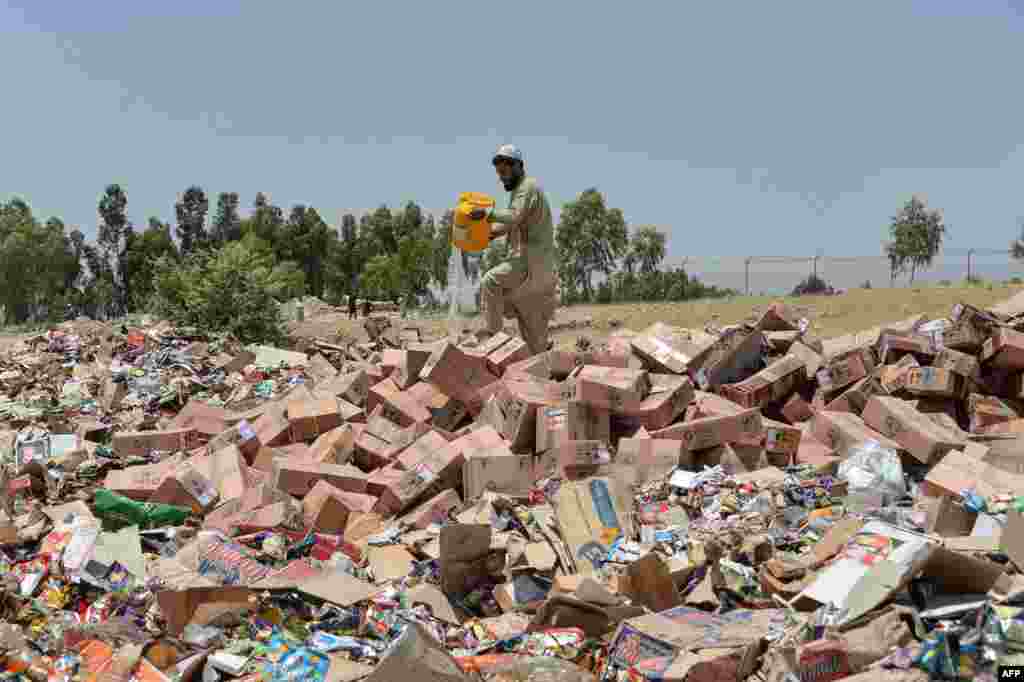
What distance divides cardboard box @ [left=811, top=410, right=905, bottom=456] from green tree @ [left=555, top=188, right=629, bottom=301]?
2594 centimetres

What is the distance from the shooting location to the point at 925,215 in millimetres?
31203

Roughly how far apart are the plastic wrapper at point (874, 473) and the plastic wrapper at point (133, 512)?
12.9 feet

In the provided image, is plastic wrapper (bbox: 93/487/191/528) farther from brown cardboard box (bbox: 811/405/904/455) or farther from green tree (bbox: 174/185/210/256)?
green tree (bbox: 174/185/210/256)

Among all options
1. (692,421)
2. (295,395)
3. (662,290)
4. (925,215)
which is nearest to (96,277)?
(662,290)

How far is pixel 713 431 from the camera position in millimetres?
5254

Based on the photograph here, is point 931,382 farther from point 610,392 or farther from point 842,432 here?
point 610,392

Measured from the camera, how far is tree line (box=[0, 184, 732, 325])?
32.0 metres

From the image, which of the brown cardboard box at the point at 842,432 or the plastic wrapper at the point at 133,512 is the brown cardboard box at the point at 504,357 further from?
the plastic wrapper at the point at 133,512

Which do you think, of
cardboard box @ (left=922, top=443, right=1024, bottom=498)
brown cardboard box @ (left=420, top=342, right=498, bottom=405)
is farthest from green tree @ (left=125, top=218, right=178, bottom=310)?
cardboard box @ (left=922, top=443, right=1024, bottom=498)

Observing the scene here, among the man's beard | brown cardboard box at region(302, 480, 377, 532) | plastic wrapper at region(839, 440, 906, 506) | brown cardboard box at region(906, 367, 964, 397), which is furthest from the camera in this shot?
the man's beard

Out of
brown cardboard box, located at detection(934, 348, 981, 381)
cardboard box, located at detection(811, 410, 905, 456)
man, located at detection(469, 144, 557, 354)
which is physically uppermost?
man, located at detection(469, 144, 557, 354)

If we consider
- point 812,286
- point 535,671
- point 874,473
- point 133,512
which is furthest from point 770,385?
point 812,286

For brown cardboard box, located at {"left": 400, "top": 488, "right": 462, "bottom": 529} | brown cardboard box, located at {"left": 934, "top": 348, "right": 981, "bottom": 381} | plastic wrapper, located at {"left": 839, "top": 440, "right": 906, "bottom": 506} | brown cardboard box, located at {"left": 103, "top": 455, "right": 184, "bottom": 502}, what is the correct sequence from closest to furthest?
plastic wrapper, located at {"left": 839, "top": 440, "right": 906, "bottom": 506} → brown cardboard box, located at {"left": 400, "top": 488, "right": 462, "bottom": 529} → brown cardboard box, located at {"left": 103, "top": 455, "right": 184, "bottom": 502} → brown cardboard box, located at {"left": 934, "top": 348, "right": 981, "bottom": 381}

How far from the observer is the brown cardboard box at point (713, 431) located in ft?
17.1
